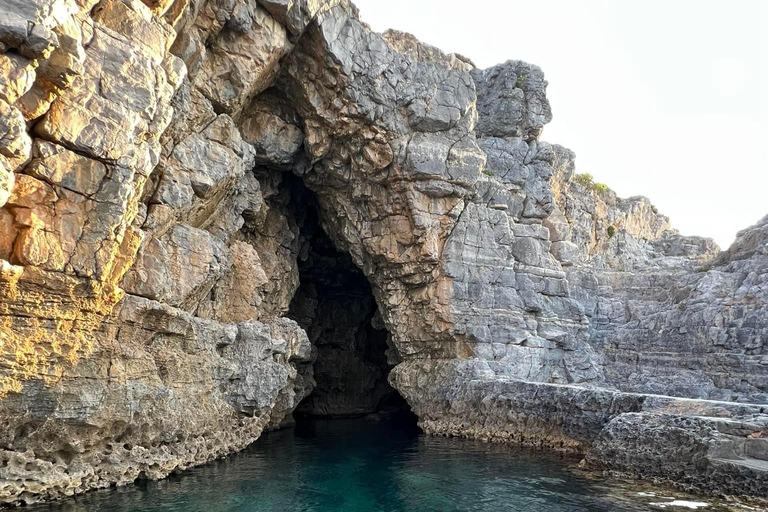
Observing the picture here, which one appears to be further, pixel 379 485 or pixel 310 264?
pixel 310 264

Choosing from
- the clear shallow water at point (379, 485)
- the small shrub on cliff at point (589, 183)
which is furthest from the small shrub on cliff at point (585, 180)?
the clear shallow water at point (379, 485)

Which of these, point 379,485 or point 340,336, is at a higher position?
point 340,336

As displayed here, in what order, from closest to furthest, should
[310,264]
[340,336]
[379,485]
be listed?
[379,485], [310,264], [340,336]

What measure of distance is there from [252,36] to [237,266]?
1012 centimetres

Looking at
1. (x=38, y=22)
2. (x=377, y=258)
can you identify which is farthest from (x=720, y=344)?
(x=38, y=22)

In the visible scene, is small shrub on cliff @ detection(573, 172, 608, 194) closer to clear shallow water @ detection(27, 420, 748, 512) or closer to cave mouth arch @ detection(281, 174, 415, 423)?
cave mouth arch @ detection(281, 174, 415, 423)

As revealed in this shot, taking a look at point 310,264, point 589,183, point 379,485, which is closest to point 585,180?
point 589,183

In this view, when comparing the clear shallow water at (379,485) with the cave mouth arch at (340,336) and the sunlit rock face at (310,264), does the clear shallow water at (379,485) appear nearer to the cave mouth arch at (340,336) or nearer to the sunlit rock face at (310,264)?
the sunlit rock face at (310,264)

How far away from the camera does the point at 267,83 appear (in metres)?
26.5

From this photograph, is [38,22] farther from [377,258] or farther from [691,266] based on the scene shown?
[691,266]

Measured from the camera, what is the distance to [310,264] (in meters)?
38.6

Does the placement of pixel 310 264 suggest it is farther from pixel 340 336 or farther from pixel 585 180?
pixel 585 180

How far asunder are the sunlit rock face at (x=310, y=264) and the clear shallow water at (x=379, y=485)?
4.36 feet

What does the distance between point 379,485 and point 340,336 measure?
22.4m
